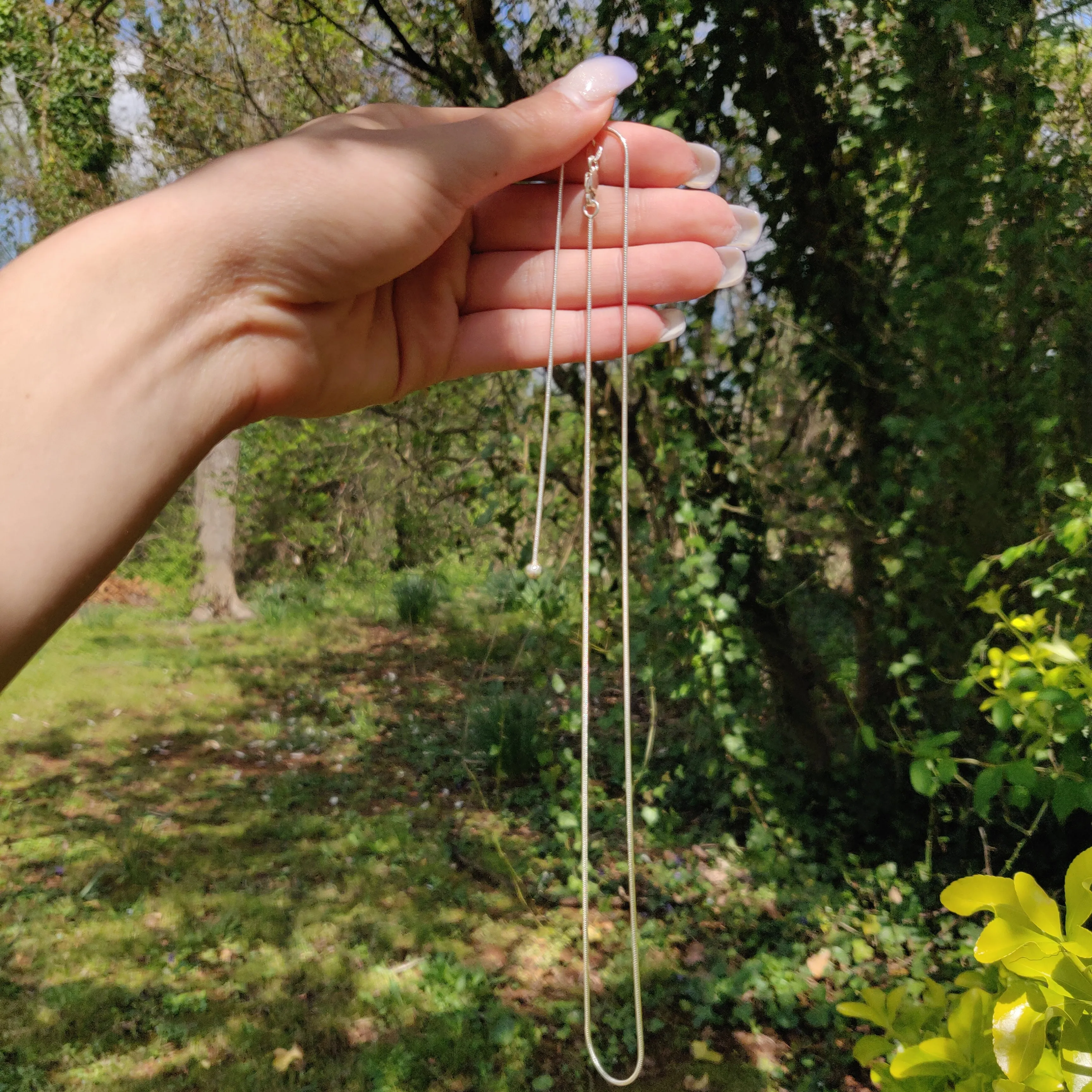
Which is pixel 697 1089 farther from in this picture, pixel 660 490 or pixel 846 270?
pixel 846 270

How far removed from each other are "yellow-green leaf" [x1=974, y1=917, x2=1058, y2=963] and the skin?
1.12 m

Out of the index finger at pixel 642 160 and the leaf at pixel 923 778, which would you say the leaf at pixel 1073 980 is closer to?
the leaf at pixel 923 778

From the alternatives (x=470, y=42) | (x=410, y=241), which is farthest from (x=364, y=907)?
(x=470, y=42)

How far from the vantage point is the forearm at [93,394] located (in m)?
1.11

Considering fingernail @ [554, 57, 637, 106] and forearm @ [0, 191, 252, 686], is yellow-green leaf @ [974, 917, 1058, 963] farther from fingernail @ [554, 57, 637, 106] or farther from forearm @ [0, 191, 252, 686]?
fingernail @ [554, 57, 637, 106]

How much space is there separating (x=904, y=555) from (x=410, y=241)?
196 cm

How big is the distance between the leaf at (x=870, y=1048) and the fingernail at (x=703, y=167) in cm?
141

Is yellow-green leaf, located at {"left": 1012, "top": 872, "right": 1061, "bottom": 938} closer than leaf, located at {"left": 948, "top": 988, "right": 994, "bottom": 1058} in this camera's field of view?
Yes

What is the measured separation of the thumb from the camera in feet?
4.64

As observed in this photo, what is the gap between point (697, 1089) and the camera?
2.37 metres

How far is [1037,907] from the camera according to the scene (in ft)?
2.42

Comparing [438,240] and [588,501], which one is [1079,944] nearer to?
[588,501]

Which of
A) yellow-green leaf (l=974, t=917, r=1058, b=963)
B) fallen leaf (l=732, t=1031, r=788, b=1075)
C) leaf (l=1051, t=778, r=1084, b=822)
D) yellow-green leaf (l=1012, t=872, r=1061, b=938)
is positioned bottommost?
fallen leaf (l=732, t=1031, r=788, b=1075)

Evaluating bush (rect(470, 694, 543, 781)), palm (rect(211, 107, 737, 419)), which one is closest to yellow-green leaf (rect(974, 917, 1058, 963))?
palm (rect(211, 107, 737, 419))
